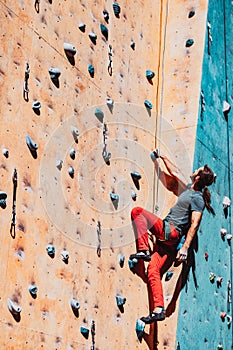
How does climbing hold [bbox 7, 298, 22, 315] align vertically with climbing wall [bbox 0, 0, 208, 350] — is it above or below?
below

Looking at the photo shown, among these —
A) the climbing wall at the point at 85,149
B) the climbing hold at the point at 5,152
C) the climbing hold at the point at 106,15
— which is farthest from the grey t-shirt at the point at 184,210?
the climbing hold at the point at 5,152

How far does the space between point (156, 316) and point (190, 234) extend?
24.0 inches

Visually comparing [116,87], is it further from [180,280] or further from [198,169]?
[180,280]

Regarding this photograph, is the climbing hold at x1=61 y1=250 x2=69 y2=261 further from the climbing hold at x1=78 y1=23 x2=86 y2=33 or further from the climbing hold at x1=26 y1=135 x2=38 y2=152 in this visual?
the climbing hold at x1=78 y1=23 x2=86 y2=33

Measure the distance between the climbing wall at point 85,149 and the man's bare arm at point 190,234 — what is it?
248 mm

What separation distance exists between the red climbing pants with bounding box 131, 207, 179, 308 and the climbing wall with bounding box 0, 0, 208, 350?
0.09m

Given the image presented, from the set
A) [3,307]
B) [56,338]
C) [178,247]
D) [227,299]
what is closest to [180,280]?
[178,247]

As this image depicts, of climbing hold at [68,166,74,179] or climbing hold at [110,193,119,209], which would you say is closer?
climbing hold at [68,166,74,179]

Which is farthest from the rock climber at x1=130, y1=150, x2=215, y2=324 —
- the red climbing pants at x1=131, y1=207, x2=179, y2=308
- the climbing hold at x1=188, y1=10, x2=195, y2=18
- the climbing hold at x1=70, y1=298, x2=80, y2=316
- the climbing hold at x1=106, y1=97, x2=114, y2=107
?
the climbing hold at x1=188, y1=10, x2=195, y2=18

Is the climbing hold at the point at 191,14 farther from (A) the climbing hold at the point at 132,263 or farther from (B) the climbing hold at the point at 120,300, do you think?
(B) the climbing hold at the point at 120,300

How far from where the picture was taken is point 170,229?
5.59 metres

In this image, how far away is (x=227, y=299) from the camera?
20.7ft

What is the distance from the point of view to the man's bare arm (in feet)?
18.1

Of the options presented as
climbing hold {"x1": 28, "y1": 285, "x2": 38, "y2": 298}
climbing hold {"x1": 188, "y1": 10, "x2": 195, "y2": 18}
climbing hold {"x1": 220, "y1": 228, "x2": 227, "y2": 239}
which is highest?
climbing hold {"x1": 188, "y1": 10, "x2": 195, "y2": 18}
